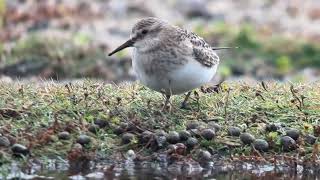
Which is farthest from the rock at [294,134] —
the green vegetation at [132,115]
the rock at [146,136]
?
the rock at [146,136]

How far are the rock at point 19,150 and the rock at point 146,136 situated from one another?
43.3 inches

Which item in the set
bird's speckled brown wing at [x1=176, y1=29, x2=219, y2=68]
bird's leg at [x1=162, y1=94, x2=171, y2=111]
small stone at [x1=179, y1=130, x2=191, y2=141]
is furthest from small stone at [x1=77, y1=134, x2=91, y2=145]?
bird's speckled brown wing at [x1=176, y1=29, x2=219, y2=68]

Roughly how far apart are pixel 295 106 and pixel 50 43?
7.07 metres

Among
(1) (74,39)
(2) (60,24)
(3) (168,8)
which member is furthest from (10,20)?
(3) (168,8)

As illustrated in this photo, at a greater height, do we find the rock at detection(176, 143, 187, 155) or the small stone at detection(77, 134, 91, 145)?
the small stone at detection(77, 134, 91, 145)

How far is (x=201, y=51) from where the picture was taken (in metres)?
9.31

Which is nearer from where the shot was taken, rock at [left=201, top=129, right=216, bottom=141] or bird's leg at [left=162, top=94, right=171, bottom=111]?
rock at [left=201, top=129, right=216, bottom=141]

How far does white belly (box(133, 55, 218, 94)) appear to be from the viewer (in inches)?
351

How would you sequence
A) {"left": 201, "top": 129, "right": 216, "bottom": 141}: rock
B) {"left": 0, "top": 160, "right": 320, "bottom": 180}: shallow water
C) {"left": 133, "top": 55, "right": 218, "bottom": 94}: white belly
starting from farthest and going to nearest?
{"left": 133, "top": 55, "right": 218, "bottom": 94}: white belly
{"left": 201, "top": 129, "right": 216, "bottom": 141}: rock
{"left": 0, "top": 160, "right": 320, "bottom": 180}: shallow water

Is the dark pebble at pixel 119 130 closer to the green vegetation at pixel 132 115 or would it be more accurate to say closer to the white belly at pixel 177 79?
the green vegetation at pixel 132 115

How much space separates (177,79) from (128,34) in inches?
351

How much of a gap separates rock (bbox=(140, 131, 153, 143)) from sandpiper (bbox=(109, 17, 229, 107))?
69cm

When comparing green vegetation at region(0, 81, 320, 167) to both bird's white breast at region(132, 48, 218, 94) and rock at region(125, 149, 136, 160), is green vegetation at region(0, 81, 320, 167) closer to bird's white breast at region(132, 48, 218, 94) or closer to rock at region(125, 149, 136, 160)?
rock at region(125, 149, 136, 160)

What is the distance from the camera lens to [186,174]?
26.5 ft
